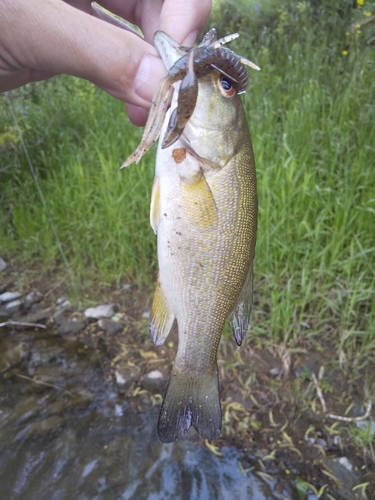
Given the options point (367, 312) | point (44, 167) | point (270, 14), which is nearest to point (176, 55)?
point (367, 312)

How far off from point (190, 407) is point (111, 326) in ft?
5.56

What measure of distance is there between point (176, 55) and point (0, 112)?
335 cm

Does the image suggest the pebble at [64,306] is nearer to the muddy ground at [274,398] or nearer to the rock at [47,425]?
the muddy ground at [274,398]

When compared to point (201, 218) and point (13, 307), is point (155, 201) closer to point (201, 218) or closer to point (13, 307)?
point (201, 218)

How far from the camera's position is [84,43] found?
1275 millimetres

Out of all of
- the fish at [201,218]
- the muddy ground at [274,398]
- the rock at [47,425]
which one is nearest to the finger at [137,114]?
the fish at [201,218]

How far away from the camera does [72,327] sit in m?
3.20

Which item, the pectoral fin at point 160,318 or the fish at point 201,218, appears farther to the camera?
the pectoral fin at point 160,318

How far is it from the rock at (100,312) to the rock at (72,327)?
0.24 feet

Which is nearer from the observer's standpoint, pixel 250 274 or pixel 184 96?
pixel 184 96

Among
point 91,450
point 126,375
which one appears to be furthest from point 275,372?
point 91,450

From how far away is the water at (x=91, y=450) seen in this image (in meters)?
2.36

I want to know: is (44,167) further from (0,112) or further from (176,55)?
(176,55)

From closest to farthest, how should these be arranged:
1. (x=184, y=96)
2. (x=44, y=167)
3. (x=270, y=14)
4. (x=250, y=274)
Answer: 1. (x=184, y=96)
2. (x=250, y=274)
3. (x=44, y=167)
4. (x=270, y=14)
